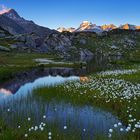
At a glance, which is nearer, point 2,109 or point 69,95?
point 2,109

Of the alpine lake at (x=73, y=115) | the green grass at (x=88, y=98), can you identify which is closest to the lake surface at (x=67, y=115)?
the alpine lake at (x=73, y=115)

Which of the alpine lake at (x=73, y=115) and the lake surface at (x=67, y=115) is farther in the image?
the lake surface at (x=67, y=115)

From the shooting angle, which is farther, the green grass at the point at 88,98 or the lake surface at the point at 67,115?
the green grass at the point at 88,98

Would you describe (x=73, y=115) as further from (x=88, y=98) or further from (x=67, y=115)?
(x=88, y=98)

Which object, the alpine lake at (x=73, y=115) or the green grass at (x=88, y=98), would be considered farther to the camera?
the green grass at (x=88, y=98)

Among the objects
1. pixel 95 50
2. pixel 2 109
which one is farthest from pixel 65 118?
pixel 95 50

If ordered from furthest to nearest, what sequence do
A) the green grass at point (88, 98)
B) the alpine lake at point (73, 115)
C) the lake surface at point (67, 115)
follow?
the green grass at point (88, 98)
the lake surface at point (67, 115)
the alpine lake at point (73, 115)

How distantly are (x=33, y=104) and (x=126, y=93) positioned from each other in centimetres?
677

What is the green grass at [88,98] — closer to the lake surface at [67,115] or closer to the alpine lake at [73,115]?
the alpine lake at [73,115]

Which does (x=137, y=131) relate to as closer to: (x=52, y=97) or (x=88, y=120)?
(x=88, y=120)

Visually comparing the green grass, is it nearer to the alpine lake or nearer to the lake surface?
the alpine lake

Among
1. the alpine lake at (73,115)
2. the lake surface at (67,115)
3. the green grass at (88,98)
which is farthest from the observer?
the green grass at (88,98)

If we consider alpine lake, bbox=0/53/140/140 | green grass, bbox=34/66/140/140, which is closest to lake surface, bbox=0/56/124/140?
alpine lake, bbox=0/53/140/140

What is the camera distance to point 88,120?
18641 millimetres
